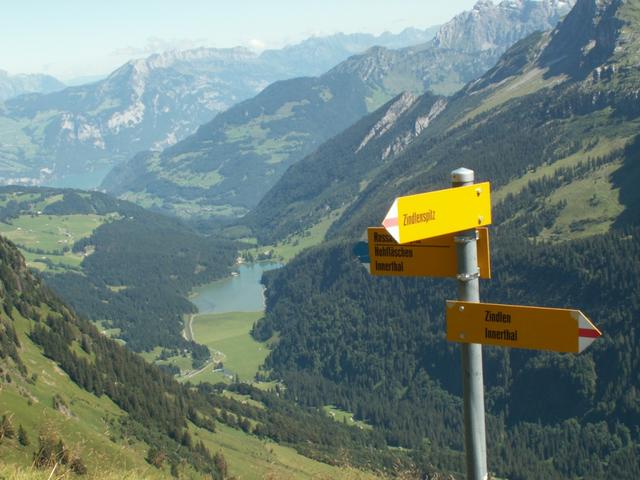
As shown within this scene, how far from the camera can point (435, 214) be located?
1235 cm

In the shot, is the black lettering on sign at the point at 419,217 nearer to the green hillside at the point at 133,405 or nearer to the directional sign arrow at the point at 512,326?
the directional sign arrow at the point at 512,326

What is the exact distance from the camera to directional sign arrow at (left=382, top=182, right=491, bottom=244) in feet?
39.7

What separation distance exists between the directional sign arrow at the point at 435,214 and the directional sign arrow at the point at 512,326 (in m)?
1.32

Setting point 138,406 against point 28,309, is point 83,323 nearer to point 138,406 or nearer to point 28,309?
point 28,309

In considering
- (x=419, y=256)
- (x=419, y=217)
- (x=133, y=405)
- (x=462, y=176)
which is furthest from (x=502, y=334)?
(x=133, y=405)

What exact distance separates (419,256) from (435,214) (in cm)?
114

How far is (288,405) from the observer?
174125mm

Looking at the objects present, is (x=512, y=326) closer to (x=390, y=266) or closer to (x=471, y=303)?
(x=471, y=303)

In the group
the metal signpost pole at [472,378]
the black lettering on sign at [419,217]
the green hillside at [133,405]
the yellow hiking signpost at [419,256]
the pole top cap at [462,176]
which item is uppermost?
the pole top cap at [462,176]

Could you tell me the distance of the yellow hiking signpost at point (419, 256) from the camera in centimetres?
1281

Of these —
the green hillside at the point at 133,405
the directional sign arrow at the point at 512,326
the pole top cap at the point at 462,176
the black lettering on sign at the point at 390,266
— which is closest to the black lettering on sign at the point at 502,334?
the directional sign arrow at the point at 512,326

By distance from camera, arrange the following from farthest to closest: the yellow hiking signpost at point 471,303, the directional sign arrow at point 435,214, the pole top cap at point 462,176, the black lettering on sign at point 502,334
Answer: the pole top cap at point 462,176, the black lettering on sign at point 502,334, the yellow hiking signpost at point 471,303, the directional sign arrow at point 435,214

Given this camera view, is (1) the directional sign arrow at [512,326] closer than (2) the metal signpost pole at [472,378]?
Yes

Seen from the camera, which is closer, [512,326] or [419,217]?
[419,217]
